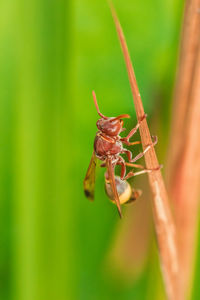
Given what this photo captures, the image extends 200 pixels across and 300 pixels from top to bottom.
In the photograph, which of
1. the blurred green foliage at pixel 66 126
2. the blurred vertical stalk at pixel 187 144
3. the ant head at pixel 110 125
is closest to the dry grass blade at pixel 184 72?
the blurred vertical stalk at pixel 187 144

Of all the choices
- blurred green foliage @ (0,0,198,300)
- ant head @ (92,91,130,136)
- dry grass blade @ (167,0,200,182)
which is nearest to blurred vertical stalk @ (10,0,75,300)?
blurred green foliage @ (0,0,198,300)

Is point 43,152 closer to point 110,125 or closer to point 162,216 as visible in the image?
point 110,125

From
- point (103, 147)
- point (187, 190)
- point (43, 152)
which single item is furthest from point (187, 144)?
point (43, 152)

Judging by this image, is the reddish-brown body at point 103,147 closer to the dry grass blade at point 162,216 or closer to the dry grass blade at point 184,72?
the dry grass blade at point 184,72

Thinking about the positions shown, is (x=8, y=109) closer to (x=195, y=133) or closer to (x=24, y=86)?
(x=24, y=86)

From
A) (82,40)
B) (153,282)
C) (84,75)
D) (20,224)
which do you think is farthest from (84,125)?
(153,282)

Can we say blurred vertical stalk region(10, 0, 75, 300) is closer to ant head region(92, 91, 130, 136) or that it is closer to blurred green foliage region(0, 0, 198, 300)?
blurred green foliage region(0, 0, 198, 300)
